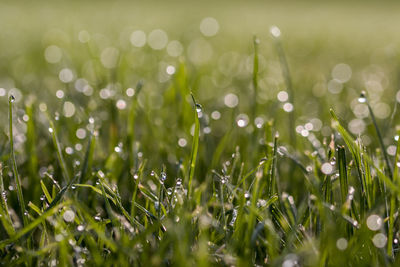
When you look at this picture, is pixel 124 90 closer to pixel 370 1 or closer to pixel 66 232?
pixel 66 232

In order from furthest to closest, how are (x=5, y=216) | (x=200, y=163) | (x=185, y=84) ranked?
(x=185, y=84)
(x=200, y=163)
(x=5, y=216)

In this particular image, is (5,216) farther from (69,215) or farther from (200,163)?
(200,163)

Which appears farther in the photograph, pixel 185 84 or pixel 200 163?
pixel 185 84

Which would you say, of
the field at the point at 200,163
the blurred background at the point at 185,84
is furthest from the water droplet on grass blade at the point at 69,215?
the blurred background at the point at 185,84

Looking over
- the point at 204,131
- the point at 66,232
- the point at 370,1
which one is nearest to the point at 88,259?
the point at 66,232

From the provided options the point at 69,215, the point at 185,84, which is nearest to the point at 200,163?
the point at 185,84

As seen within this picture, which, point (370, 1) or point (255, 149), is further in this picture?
point (370, 1)

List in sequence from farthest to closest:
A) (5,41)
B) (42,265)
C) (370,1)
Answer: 1. (370,1)
2. (5,41)
3. (42,265)

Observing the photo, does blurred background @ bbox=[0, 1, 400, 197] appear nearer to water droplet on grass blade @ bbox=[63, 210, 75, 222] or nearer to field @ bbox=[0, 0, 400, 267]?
field @ bbox=[0, 0, 400, 267]
